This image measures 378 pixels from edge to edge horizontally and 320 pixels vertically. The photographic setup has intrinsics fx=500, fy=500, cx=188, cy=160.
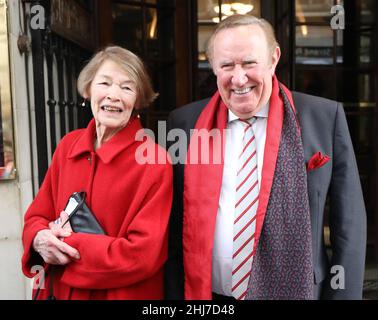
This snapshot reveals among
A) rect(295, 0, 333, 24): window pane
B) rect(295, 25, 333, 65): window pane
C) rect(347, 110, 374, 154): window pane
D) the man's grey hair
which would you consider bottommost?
rect(347, 110, 374, 154): window pane

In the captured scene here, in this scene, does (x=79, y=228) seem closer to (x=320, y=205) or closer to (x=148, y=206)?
(x=148, y=206)

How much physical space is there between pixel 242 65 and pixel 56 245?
86 centimetres

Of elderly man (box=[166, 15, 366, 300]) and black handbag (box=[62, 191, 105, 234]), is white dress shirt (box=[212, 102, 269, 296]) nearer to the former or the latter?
elderly man (box=[166, 15, 366, 300])

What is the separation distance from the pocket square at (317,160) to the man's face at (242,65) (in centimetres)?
26

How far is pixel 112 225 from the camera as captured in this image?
1699mm

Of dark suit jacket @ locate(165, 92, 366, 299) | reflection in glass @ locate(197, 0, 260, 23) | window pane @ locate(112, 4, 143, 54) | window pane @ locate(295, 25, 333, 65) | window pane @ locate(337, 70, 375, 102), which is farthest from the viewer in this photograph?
window pane @ locate(337, 70, 375, 102)

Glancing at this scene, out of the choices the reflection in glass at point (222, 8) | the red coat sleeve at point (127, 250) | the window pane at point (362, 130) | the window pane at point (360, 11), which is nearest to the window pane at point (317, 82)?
the window pane at point (362, 130)

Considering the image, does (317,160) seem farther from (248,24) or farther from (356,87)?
(356,87)

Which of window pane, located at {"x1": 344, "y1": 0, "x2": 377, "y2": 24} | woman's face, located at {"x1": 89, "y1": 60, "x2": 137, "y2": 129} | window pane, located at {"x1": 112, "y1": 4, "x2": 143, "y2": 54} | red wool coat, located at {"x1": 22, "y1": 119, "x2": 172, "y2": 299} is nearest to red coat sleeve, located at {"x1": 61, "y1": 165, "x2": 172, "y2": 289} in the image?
red wool coat, located at {"x1": 22, "y1": 119, "x2": 172, "y2": 299}

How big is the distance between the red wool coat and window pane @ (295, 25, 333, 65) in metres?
2.53

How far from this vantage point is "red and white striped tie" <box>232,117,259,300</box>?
5.61 feet

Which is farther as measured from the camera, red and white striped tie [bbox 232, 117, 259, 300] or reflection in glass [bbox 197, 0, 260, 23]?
reflection in glass [bbox 197, 0, 260, 23]
